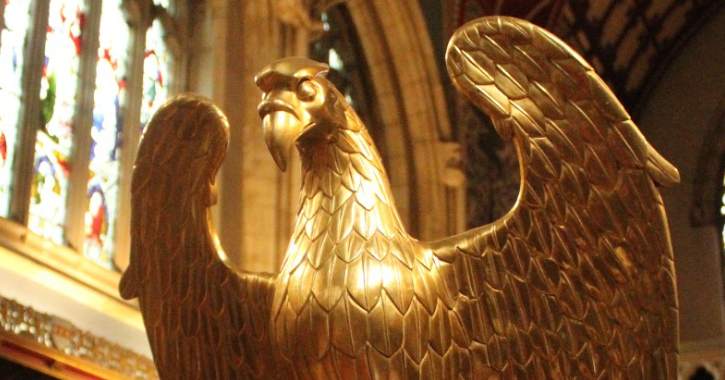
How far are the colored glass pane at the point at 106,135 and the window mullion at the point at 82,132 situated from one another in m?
0.12

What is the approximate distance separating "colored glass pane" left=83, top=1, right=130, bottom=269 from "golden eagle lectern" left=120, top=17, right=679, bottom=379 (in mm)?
3396

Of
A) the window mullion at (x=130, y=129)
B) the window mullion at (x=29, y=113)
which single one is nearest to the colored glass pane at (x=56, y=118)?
the window mullion at (x=29, y=113)

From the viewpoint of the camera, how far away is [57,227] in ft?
20.7

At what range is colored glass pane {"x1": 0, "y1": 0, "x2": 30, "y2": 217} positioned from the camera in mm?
6017

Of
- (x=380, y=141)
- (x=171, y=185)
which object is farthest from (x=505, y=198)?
(x=171, y=185)

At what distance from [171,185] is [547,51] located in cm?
122

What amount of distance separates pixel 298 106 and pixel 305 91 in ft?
0.16

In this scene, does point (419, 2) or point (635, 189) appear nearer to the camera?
point (635, 189)

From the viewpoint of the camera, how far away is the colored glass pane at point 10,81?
237 inches

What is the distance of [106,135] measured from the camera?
696cm

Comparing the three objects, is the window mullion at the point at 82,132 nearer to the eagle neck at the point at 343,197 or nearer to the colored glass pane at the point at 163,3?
the colored glass pane at the point at 163,3

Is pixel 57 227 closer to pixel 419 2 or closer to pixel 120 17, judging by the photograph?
pixel 120 17

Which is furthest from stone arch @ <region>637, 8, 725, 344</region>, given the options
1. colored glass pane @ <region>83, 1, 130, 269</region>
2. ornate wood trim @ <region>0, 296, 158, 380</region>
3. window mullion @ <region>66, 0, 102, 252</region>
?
ornate wood trim @ <region>0, 296, 158, 380</region>

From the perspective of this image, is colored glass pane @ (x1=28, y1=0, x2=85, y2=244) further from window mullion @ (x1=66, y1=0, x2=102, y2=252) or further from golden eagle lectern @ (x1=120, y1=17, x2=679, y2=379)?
Result: golden eagle lectern @ (x1=120, y1=17, x2=679, y2=379)
